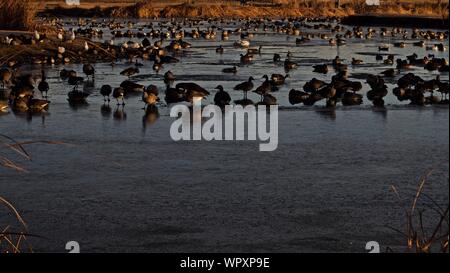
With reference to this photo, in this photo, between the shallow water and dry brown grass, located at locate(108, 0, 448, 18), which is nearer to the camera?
the shallow water

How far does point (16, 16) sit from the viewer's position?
30.8 meters

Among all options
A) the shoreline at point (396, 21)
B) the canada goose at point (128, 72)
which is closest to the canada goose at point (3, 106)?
the canada goose at point (128, 72)

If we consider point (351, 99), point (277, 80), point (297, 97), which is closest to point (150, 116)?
point (297, 97)

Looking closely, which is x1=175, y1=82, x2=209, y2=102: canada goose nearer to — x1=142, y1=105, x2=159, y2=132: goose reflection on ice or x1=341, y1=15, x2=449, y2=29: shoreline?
x1=142, y1=105, x2=159, y2=132: goose reflection on ice

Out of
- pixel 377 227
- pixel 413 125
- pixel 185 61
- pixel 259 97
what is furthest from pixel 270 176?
pixel 185 61

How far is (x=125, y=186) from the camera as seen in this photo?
845cm

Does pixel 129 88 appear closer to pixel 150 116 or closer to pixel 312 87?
pixel 150 116

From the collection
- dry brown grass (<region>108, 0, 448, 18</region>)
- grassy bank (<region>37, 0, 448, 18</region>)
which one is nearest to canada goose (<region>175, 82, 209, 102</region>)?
grassy bank (<region>37, 0, 448, 18</region>)

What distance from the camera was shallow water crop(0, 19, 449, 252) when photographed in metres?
6.63

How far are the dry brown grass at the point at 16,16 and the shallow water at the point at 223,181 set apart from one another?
16.7 m

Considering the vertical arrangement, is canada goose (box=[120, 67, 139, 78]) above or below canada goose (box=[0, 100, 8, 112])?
above

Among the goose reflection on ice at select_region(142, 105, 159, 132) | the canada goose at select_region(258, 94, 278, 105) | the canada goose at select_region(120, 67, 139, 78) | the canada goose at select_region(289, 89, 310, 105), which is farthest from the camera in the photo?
the canada goose at select_region(120, 67, 139, 78)

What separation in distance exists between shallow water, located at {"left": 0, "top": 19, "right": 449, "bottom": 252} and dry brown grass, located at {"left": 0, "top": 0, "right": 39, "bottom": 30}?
16733 millimetres

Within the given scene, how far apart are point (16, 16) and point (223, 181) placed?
2405 cm
